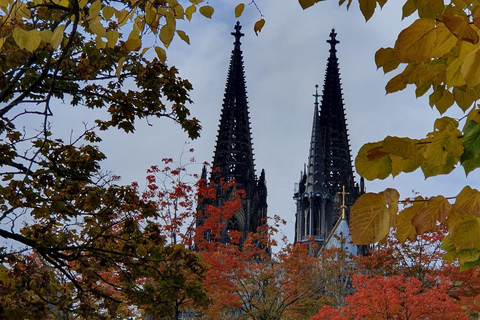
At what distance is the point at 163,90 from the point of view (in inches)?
370

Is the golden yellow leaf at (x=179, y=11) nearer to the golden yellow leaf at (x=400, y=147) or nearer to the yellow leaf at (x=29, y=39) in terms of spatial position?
the yellow leaf at (x=29, y=39)

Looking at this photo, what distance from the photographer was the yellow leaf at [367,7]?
3043 mm

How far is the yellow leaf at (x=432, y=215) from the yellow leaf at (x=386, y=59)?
0.73 meters

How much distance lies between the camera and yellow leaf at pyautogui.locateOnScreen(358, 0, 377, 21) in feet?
9.98

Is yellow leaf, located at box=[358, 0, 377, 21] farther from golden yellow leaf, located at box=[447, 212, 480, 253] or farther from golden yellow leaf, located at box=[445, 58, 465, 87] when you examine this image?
golden yellow leaf, located at box=[447, 212, 480, 253]

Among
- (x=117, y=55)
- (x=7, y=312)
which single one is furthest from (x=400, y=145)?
(x=117, y=55)

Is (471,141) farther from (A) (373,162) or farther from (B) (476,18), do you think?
(B) (476,18)

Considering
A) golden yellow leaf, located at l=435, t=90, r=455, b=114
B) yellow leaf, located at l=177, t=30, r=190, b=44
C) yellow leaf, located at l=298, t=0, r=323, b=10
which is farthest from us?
yellow leaf, located at l=177, t=30, r=190, b=44

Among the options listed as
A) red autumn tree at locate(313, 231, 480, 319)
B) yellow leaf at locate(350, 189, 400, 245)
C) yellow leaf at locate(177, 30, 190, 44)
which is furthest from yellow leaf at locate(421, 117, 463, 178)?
red autumn tree at locate(313, 231, 480, 319)

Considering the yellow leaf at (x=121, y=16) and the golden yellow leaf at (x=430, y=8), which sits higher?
the yellow leaf at (x=121, y=16)

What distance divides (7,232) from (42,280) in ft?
2.40

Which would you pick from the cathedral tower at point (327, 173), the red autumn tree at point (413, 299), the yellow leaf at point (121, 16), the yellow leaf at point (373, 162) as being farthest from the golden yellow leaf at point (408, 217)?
the cathedral tower at point (327, 173)

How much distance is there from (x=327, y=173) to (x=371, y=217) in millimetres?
65569

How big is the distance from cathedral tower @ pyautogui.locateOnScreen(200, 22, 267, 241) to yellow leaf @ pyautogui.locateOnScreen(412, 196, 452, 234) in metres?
54.5
